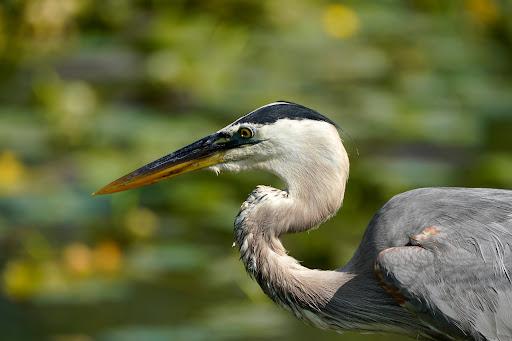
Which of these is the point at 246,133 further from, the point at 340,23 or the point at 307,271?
the point at 340,23

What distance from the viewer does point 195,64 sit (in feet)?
23.0

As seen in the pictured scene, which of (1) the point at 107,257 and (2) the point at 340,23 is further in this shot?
(2) the point at 340,23

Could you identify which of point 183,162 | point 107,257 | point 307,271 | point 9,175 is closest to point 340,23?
point 9,175

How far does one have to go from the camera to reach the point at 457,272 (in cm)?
279

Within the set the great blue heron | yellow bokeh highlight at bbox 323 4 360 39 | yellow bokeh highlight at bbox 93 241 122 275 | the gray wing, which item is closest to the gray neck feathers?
the great blue heron

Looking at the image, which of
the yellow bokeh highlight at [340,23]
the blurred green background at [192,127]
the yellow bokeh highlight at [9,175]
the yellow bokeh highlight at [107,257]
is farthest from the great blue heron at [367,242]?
the yellow bokeh highlight at [340,23]

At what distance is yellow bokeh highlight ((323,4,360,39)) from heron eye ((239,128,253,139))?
504 centimetres

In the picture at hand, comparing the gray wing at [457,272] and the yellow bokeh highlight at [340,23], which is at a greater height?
the yellow bokeh highlight at [340,23]

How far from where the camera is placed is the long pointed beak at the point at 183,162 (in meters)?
3.06

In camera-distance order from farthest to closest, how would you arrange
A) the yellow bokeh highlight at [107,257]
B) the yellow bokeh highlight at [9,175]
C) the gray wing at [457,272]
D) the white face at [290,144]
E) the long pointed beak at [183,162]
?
1. the yellow bokeh highlight at [9,175]
2. the yellow bokeh highlight at [107,257]
3. the long pointed beak at [183,162]
4. the white face at [290,144]
5. the gray wing at [457,272]

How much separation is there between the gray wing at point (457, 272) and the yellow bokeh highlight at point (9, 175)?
345 cm

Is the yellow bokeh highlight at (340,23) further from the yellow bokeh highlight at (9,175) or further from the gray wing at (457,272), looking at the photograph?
the gray wing at (457,272)

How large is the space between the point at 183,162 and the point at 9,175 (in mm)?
2799

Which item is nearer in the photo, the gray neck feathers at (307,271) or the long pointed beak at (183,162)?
the gray neck feathers at (307,271)
